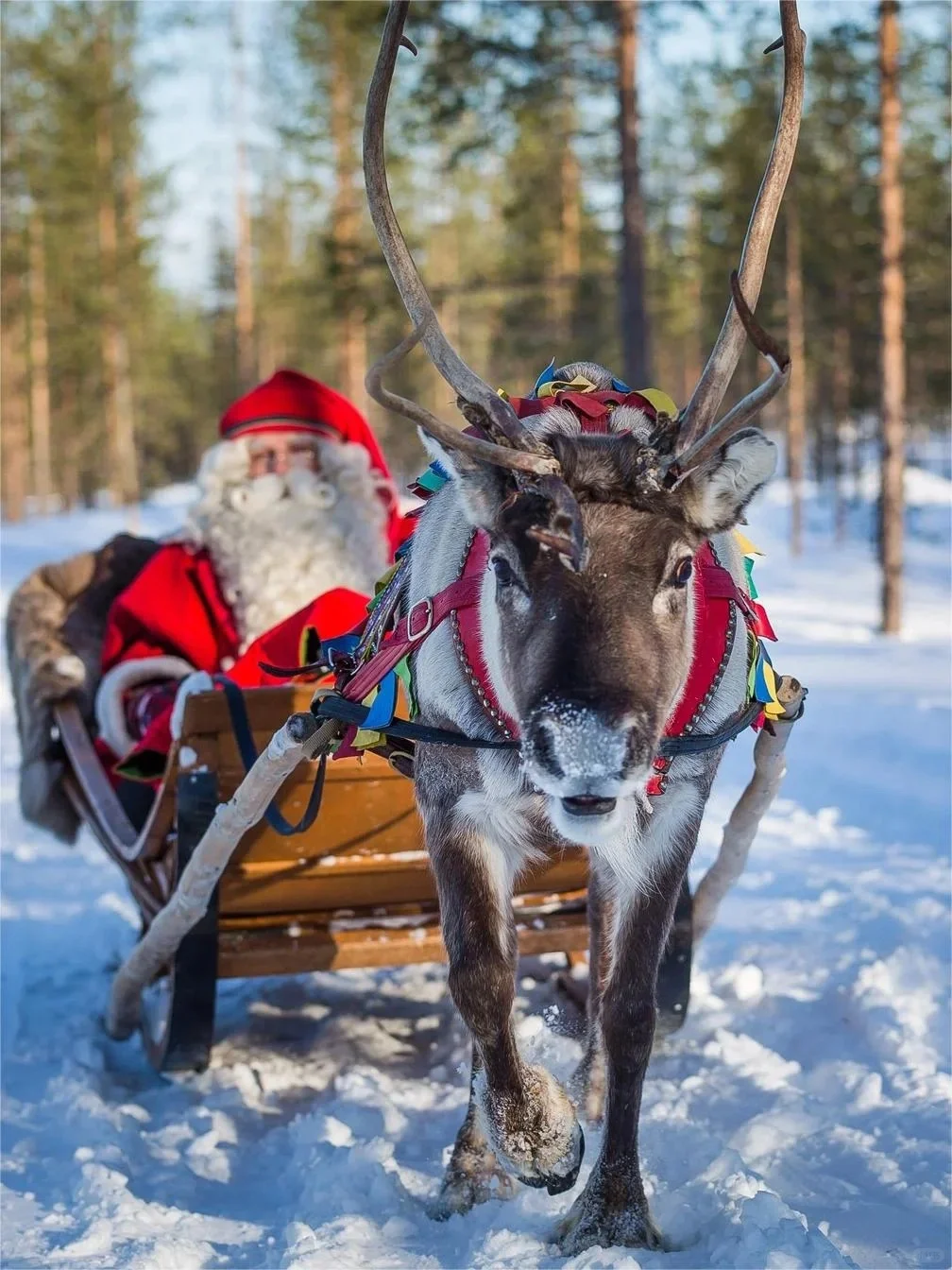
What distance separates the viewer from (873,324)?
27.8 metres

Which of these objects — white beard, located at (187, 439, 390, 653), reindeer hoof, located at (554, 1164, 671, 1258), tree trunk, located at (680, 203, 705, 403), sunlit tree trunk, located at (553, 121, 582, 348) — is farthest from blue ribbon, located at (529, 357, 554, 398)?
tree trunk, located at (680, 203, 705, 403)

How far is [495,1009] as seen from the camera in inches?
115

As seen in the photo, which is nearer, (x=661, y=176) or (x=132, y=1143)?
(x=132, y=1143)

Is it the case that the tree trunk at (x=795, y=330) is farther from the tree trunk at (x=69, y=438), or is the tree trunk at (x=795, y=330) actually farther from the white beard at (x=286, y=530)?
the tree trunk at (x=69, y=438)

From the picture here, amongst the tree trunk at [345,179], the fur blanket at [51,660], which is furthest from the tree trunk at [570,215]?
the fur blanket at [51,660]

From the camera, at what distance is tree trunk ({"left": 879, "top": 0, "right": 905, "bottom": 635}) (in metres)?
13.9

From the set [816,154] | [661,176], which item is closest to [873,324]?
[816,154]

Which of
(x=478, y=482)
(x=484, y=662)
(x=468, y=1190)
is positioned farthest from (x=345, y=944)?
(x=478, y=482)

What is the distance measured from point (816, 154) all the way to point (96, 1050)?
85.2 ft

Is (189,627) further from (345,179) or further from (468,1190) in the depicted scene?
(345,179)

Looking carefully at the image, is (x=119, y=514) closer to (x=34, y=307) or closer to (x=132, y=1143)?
(x=34, y=307)

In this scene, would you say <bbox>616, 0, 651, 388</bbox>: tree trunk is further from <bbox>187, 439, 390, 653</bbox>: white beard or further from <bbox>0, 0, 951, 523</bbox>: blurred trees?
<bbox>187, 439, 390, 653</bbox>: white beard

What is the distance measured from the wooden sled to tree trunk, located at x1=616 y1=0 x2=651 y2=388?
10291 mm

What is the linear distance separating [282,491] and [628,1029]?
3.22 metres
